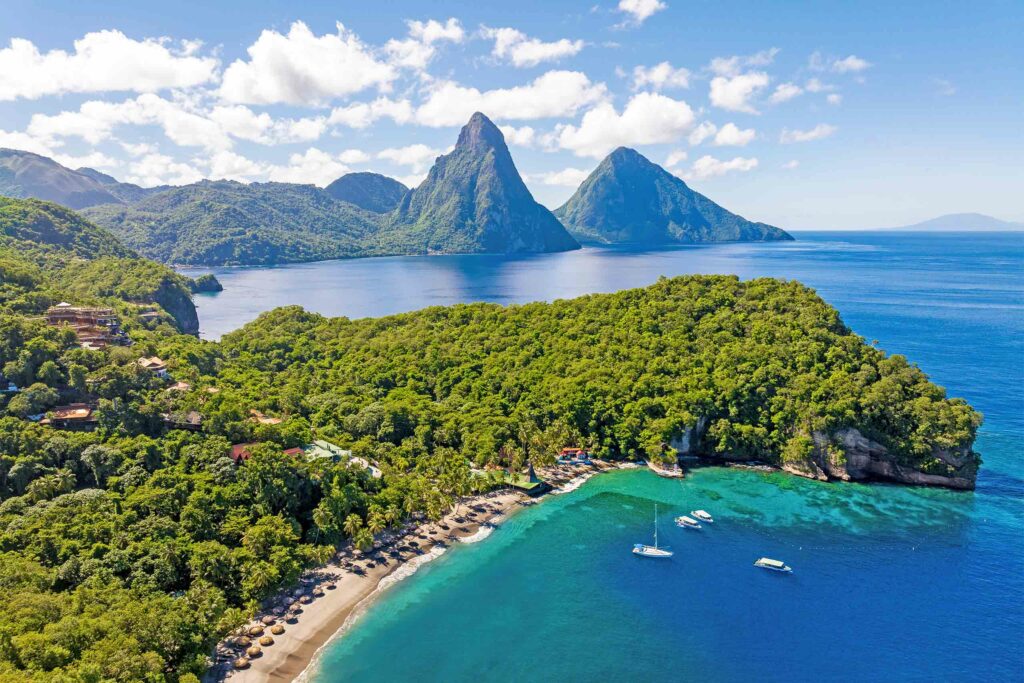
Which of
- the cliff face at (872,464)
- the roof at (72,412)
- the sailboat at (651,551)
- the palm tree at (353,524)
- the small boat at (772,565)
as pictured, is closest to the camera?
the small boat at (772,565)

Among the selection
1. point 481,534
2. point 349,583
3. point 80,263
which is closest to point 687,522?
point 481,534

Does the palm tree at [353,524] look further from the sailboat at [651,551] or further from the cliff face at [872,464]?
the cliff face at [872,464]

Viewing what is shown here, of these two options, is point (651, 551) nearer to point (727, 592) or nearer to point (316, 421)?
point (727, 592)

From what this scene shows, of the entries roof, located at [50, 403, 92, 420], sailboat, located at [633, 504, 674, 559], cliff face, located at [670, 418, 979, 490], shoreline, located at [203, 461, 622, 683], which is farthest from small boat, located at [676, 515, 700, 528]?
roof, located at [50, 403, 92, 420]

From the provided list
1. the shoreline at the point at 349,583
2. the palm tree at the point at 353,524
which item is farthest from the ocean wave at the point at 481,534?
the palm tree at the point at 353,524

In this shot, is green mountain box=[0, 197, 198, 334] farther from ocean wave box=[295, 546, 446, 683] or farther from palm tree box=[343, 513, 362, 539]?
ocean wave box=[295, 546, 446, 683]

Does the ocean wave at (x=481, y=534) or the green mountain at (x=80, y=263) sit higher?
the green mountain at (x=80, y=263)
